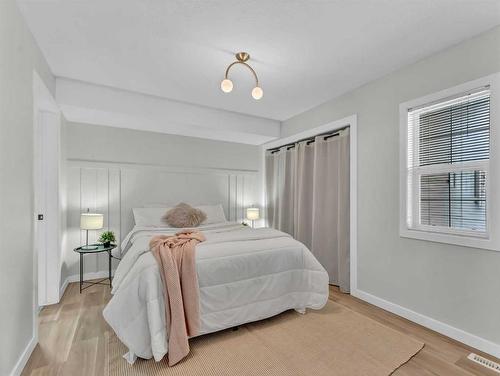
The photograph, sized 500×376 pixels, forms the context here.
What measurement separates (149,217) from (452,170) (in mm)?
3578

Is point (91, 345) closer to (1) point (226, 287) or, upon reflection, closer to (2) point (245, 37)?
(1) point (226, 287)

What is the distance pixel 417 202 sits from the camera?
2.61 meters

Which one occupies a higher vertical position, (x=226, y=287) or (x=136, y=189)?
(x=136, y=189)

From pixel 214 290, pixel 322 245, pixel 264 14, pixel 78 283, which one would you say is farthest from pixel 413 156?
pixel 78 283

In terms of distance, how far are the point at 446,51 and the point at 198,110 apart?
9.46ft

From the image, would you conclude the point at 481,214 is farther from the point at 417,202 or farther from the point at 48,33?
the point at 48,33

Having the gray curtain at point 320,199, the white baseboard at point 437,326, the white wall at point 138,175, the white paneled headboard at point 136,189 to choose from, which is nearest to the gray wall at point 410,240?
the white baseboard at point 437,326

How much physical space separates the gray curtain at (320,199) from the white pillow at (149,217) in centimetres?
200

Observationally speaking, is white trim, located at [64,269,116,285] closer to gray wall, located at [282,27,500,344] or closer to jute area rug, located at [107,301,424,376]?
jute area rug, located at [107,301,424,376]

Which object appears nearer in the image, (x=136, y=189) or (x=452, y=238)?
(x=452, y=238)

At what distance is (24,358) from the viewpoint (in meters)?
1.83

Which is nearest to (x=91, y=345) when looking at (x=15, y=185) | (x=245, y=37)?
(x=15, y=185)

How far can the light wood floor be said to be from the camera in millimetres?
1819

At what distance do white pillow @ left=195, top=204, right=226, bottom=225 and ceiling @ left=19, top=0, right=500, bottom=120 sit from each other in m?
1.87
